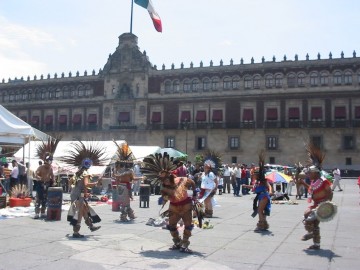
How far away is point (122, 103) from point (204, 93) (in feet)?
35.5

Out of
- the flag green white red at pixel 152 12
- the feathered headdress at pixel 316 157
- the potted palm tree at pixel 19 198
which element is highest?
the flag green white red at pixel 152 12

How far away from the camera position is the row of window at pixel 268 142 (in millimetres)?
44688

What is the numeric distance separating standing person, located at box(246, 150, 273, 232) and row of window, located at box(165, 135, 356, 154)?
3395 cm

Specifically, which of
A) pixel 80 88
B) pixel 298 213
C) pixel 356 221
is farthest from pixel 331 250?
pixel 80 88

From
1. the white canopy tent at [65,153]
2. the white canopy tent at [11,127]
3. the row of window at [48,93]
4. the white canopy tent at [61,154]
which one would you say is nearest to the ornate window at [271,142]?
the row of window at [48,93]

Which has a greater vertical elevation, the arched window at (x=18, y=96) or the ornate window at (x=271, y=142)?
the arched window at (x=18, y=96)

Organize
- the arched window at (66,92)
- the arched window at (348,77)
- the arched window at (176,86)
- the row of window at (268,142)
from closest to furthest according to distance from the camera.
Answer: the row of window at (268,142) < the arched window at (348,77) < the arched window at (176,86) < the arched window at (66,92)

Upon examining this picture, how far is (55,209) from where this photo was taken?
10.5 metres

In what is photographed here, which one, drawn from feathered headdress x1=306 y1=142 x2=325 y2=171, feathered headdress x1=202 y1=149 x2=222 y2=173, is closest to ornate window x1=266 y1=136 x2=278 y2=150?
feathered headdress x1=202 y1=149 x2=222 y2=173

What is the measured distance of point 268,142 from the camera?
1863 inches

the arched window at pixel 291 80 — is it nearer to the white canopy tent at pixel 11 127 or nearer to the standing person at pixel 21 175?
the standing person at pixel 21 175

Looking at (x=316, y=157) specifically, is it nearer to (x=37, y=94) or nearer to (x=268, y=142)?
(x=268, y=142)

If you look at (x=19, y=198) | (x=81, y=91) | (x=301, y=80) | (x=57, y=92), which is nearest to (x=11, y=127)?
(x=19, y=198)

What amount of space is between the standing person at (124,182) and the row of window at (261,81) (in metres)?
38.2
